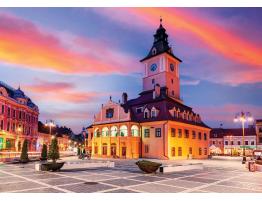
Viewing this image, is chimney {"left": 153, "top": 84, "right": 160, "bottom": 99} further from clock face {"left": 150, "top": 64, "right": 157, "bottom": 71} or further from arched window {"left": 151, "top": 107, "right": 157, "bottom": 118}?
clock face {"left": 150, "top": 64, "right": 157, "bottom": 71}

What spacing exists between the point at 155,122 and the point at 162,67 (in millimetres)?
13241

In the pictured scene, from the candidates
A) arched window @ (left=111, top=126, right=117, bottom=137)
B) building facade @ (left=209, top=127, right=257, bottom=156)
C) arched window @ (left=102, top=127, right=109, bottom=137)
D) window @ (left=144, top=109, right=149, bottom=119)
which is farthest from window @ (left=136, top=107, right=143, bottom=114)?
building facade @ (left=209, top=127, right=257, bottom=156)

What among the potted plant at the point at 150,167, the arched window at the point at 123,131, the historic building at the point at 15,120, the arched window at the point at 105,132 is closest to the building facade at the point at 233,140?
the arched window at the point at 105,132

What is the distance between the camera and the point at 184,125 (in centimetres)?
4628

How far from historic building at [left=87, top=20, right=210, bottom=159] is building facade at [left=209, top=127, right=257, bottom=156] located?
2624 centimetres

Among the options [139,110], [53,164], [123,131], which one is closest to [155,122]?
[139,110]

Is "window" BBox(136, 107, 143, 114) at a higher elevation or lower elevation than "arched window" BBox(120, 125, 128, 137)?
higher

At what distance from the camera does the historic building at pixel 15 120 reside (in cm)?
5292

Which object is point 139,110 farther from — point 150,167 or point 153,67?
point 150,167

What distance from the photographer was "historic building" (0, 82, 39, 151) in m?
52.9

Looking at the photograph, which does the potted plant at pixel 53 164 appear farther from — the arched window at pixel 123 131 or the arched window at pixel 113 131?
the arched window at pixel 113 131
